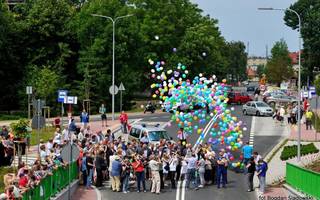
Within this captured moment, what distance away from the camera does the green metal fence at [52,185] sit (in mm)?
17328

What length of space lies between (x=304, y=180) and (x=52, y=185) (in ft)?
28.4

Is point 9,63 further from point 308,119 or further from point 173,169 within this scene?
point 173,169

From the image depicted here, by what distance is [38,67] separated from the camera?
5888cm

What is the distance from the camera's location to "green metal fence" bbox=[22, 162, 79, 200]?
17.3 metres

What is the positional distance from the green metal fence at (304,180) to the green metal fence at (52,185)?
8540mm

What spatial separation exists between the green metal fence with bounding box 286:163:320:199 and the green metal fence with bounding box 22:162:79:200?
8.54m

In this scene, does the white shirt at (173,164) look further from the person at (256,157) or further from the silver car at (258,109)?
the silver car at (258,109)

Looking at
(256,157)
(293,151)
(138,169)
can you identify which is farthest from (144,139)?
(293,151)

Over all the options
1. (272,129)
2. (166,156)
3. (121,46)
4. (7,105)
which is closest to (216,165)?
(166,156)

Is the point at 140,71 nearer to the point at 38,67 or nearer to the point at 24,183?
the point at 38,67

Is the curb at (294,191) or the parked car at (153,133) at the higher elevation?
the parked car at (153,133)

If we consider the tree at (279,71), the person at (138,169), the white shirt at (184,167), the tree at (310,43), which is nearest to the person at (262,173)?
the white shirt at (184,167)

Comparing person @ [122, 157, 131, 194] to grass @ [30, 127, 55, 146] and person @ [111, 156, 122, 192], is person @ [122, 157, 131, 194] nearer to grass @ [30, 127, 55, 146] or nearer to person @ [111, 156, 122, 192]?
person @ [111, 156, 122, 192]

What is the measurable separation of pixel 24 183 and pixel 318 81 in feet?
157
